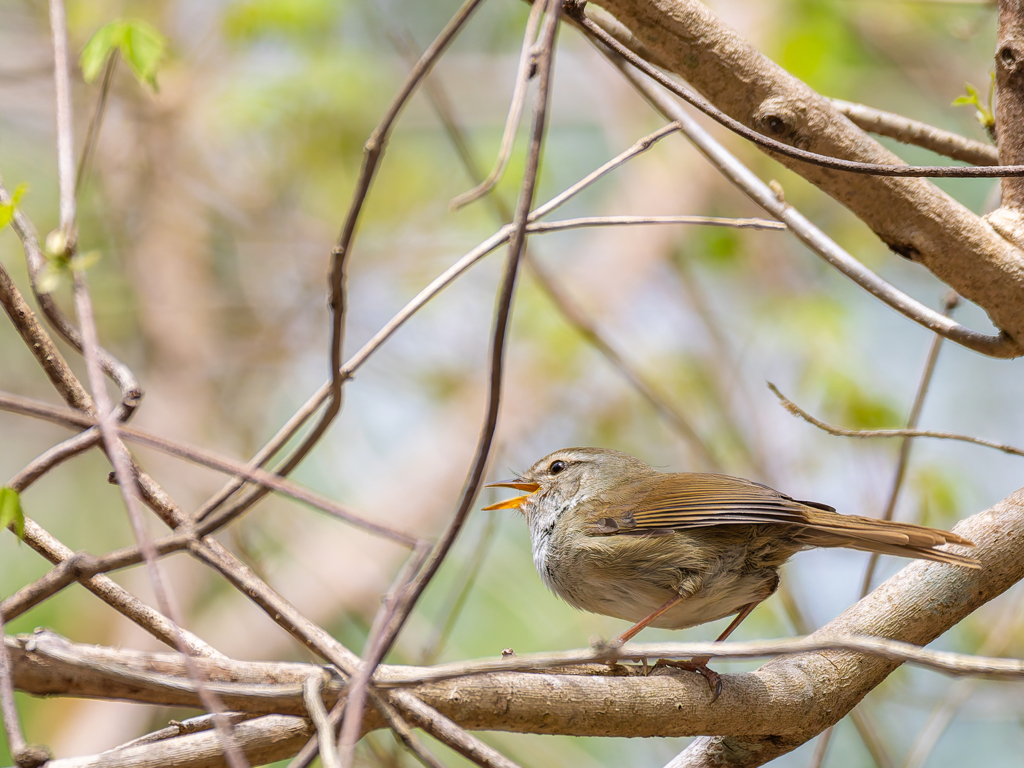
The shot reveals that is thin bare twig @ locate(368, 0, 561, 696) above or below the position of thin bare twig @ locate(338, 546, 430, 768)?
above

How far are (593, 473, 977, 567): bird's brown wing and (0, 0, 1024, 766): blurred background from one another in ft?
9.57

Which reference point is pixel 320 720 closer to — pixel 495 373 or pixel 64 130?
pixel 495 373

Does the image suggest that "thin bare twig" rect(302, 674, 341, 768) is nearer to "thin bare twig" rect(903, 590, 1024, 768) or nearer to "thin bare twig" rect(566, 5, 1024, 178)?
"thin bare twig" rect(566, 5, 1024, 178)

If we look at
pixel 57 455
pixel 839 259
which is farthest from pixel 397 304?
pixel 57 455

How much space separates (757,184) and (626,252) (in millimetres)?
5103

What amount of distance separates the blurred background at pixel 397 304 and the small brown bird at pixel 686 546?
2.92 m

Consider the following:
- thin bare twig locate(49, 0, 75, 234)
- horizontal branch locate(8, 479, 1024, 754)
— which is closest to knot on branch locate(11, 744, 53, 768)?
horizontal branch locate(8, 479, 1024, 754)

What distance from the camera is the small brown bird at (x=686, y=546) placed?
257 cm

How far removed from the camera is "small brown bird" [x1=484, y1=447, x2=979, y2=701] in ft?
8.43

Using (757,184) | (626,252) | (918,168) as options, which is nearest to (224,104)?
(626,252)

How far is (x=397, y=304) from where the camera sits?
22.2 ft

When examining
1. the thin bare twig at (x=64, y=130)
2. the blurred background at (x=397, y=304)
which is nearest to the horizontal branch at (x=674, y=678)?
the thin bare twig at (x=64, y=130)

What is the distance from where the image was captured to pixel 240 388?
7.38 metres

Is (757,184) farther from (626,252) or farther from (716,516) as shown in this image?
(626,252)
